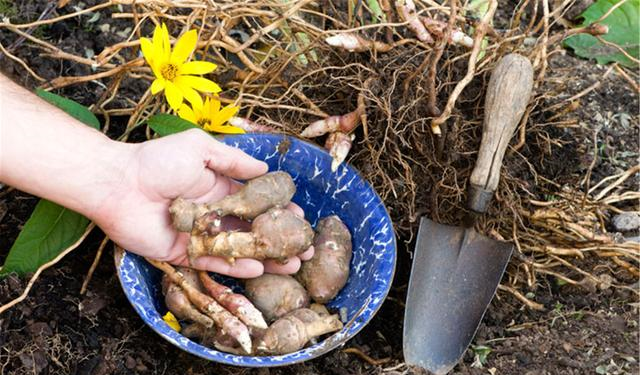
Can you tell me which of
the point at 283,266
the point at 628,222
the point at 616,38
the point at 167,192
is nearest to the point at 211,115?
the point at 167,192

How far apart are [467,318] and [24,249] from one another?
0.84m

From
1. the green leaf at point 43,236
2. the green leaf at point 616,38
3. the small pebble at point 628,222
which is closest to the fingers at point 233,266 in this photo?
the green leaf at point 43,236

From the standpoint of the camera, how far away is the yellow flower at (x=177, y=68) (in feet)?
4.68

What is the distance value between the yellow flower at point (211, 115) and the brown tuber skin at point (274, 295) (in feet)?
1.02

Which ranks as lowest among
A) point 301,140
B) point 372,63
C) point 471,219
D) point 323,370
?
point 323,370

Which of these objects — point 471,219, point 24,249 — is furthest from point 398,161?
point 24,249

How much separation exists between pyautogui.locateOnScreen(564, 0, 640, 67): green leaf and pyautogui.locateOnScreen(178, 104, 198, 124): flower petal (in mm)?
1083

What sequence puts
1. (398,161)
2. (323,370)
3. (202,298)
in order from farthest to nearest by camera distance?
1. (398,161)
2. (323,370)
3. (202,298)

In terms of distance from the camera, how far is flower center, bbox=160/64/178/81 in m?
1.46

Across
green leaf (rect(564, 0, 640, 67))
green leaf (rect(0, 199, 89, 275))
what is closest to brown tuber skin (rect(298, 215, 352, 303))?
green leaf (rect(0, 199, 89, 275))

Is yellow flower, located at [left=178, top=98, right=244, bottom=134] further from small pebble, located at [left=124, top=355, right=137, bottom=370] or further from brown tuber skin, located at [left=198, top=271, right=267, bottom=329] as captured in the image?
small pebble, located at [left=124, top=355, right=137, bottom=370]

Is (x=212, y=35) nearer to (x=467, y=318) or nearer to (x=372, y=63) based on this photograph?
(x=372, y=63)

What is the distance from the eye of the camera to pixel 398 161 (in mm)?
1559

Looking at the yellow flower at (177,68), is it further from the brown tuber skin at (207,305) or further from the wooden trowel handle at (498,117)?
the wooden trowel handle at (498,117)
